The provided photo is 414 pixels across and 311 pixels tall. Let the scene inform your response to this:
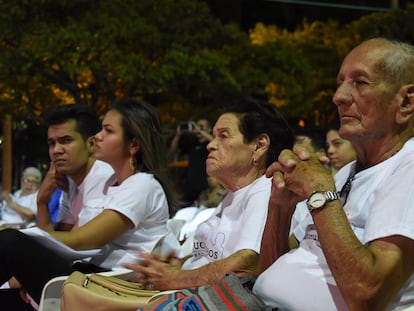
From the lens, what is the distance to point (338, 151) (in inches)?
216

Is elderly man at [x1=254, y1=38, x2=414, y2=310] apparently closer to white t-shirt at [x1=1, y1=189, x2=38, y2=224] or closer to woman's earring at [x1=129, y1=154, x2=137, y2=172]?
woman's earring at [x1=129, y1=154, x2=137, y2=172]

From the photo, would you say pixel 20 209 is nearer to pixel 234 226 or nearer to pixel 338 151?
pixel 338 151

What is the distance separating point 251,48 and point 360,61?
1496 centimetres

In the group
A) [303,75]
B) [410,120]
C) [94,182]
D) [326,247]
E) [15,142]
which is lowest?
[15,142]

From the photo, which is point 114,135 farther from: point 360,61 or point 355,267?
point 355,267

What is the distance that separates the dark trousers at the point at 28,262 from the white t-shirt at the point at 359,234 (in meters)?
1.33

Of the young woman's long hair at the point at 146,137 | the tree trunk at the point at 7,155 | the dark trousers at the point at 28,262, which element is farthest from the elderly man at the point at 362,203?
the tree trunk at the point at 7,155

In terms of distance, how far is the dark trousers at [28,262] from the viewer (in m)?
3.56

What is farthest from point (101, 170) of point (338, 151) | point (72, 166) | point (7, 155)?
point (7, 155)

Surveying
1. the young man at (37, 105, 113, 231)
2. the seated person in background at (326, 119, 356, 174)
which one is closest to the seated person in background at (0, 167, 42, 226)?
the young man at (37, 105, 113, 231)

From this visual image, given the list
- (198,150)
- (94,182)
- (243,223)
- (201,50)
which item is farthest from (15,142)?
(243,223)

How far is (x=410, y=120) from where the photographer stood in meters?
2.48

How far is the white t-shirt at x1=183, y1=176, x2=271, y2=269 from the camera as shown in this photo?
3125 mm

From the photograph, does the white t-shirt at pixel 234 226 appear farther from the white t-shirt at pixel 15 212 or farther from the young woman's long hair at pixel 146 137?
the white t-shirt at pixel 15 212
